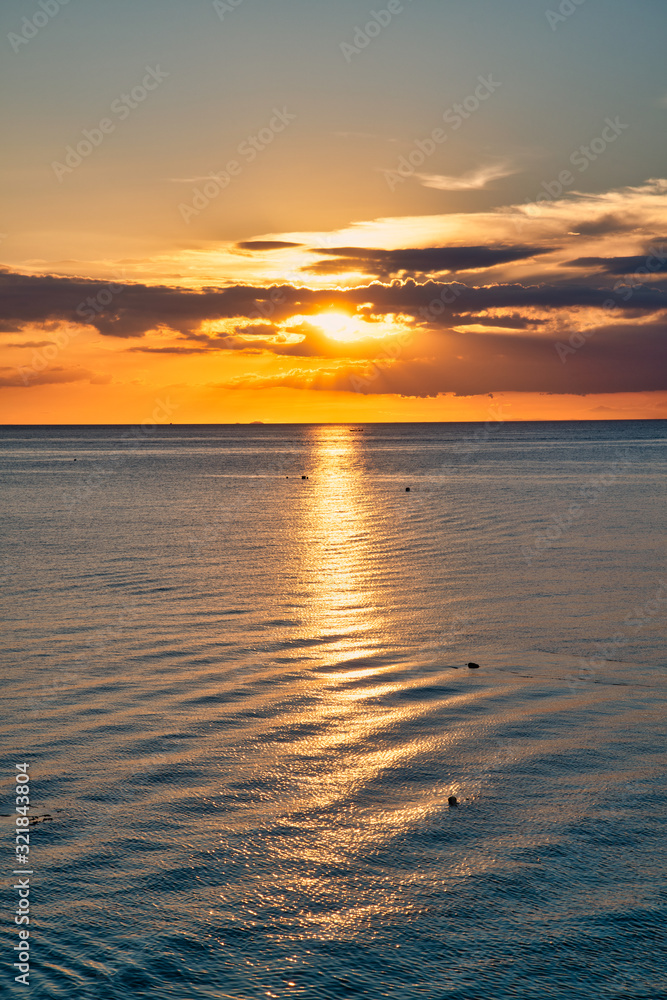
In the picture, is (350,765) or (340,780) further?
(350,765)

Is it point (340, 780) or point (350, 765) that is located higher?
point (350, 765)

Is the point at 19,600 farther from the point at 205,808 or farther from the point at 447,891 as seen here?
the point at 447,891

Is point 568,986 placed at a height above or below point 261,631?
A: below

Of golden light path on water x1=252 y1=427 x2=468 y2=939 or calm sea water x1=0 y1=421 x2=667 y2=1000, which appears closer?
calm sea water x1=0 y1=421 x2=667 y2=1000

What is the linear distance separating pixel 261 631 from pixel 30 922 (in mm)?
14146

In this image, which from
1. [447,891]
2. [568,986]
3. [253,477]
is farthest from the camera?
[253,477]

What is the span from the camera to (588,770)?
14.5m

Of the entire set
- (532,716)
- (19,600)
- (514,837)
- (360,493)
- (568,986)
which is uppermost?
(360,493)

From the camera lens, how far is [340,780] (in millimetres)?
14102

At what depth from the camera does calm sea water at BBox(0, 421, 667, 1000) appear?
9594 mm

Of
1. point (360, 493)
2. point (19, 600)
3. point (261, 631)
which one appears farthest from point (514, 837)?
point (360, 493)

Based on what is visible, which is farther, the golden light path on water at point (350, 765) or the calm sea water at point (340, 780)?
the golden light path on water at point (350, 765)

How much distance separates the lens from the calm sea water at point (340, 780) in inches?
378

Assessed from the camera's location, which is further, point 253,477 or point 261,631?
point 253,477
